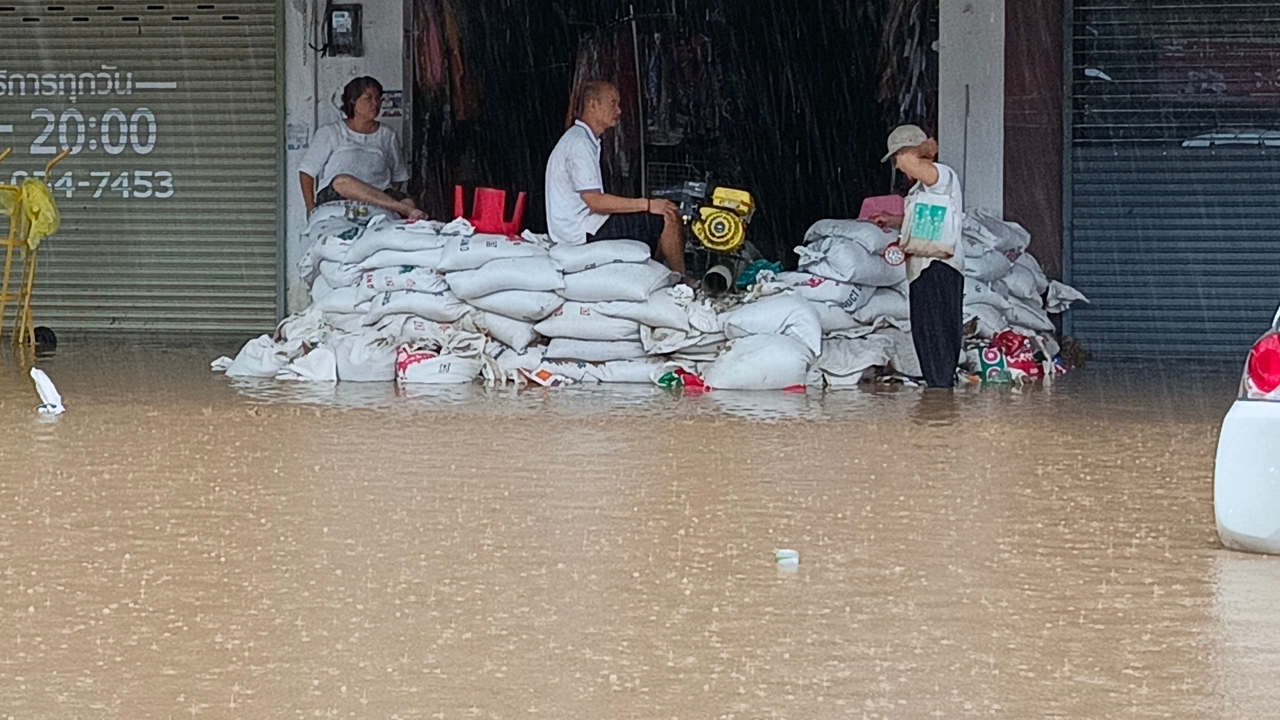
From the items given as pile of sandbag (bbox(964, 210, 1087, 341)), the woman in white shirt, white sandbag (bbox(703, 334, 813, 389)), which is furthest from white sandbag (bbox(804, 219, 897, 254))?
the woman in white shirt

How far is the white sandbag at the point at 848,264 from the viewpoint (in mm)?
9695

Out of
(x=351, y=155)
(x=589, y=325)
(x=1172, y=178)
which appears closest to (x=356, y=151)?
(x=351, y=155)

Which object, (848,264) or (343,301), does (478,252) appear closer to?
(343,301)

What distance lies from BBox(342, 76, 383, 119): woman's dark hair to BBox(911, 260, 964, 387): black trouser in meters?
3.72

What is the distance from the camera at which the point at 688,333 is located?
9.37 m

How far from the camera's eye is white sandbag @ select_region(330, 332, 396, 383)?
31.3 feet

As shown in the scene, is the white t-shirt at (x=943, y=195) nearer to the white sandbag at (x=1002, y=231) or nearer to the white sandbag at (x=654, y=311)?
the white sandbag at (x=654, y=311)

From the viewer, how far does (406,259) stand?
9.79 meters

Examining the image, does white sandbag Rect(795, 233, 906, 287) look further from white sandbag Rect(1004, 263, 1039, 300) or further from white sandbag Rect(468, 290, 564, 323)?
white sandbag Rect(468, 290, 564, 323)

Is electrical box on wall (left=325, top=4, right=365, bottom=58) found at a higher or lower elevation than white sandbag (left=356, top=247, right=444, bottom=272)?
higher

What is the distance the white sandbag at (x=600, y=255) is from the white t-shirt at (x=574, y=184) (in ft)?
0.96

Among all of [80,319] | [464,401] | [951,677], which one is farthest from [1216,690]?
[80,319]

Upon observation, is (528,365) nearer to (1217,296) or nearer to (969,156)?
(969,156)

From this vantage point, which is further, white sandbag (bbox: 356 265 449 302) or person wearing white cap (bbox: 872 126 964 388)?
white sandbag (bbox: 356 265 449 302)
